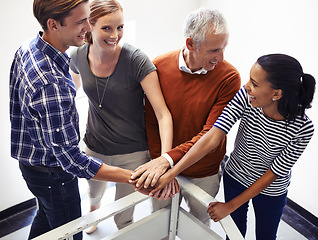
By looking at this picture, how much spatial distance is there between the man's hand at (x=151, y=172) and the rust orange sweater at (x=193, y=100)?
0.19 feet

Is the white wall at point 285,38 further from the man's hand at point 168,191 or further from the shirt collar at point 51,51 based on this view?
the shirt collar at point 51,51

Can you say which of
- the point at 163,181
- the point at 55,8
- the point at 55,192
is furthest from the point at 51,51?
the point at 163,181

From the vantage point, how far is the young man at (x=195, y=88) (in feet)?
5.15

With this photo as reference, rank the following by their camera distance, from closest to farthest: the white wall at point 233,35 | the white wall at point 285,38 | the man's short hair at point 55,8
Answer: the man's short hair at point 55,8, the white wall at point 233,35, the white wall at point 285,38

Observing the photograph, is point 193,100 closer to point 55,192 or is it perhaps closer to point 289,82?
point 289,82

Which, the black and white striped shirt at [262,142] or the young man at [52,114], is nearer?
the young man at [52,114]

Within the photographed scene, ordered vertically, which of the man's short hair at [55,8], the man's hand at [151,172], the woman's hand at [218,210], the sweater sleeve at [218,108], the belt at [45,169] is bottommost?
the woman's hand at [218,210]

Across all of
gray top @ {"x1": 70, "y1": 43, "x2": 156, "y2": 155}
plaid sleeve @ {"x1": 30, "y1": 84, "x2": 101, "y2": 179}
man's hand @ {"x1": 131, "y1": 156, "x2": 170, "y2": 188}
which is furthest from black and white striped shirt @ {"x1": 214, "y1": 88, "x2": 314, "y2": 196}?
plaid sleeve @ {"x1": 30, "y1": 84, "x2": 101, "y2": 179}

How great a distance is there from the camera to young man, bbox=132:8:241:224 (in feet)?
5.15

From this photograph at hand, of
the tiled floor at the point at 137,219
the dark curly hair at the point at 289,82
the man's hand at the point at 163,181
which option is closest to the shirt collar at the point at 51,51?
the man's hand at the point at 163,181

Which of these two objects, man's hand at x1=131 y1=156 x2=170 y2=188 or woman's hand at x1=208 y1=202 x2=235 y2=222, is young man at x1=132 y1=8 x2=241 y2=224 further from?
woman's hand at x1=208 y1=202 x2=235 y2=222

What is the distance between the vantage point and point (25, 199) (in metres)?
2.64

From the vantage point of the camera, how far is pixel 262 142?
5.08ft

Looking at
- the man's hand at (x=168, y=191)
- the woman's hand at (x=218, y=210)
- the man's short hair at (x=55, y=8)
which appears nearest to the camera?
the man's short hair at (x=55, y=8)
